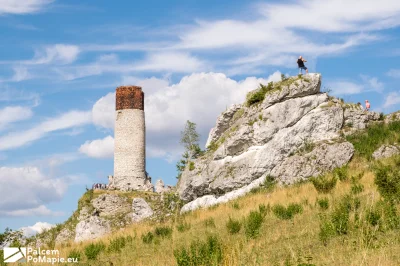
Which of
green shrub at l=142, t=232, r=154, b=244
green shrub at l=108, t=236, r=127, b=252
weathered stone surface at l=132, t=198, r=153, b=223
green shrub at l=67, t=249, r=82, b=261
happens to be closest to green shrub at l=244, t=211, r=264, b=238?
green shrub at l=142, t=232, r=154, b=244

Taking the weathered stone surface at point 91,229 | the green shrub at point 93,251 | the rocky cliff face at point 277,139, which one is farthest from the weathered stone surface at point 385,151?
the weathered stone surface at point 91,229

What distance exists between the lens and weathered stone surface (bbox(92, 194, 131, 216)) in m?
53.4

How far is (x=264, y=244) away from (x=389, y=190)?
5623mm

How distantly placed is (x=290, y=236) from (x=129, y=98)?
2060 inches

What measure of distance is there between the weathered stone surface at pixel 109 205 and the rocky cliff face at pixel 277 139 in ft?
65.1

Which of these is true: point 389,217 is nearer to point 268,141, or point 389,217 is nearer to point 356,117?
point 268,141

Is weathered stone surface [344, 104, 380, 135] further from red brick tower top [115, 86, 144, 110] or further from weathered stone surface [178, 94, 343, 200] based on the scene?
red brick tower top [115, 86, 144, 110]

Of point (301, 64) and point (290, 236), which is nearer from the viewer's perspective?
point (290, 236)

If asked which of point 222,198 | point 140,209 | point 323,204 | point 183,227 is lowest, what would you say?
point 183,227

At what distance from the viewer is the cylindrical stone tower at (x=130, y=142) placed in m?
62.7

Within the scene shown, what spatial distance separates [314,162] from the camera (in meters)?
30.4

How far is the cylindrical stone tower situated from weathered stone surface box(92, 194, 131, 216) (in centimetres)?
725

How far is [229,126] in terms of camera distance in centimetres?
3688

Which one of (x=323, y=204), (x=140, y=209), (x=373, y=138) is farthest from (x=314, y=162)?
(x=140, y=209)
